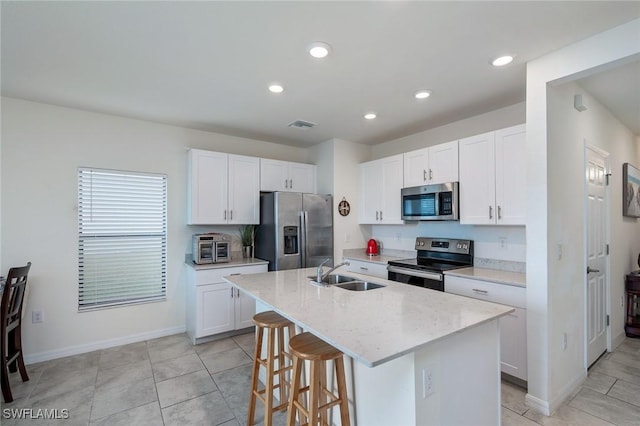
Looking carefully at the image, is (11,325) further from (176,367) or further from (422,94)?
(422,94)

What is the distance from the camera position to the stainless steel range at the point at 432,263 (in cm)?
316

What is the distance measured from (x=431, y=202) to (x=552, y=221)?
133cm

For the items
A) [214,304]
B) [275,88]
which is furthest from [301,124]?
[214,304]

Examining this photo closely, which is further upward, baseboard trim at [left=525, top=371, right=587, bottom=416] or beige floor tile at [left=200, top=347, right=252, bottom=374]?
baseboard trim at [left=525, top=371, right=587, bottom=416]

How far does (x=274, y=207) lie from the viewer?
387 centimetres

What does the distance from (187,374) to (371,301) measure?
202 centimetres

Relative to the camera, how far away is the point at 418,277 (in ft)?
10.8

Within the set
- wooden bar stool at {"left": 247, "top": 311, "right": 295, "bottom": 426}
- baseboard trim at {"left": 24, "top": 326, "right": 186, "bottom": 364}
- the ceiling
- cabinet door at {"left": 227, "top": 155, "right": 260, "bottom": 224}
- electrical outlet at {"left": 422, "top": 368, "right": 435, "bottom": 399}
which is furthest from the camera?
cabinet door at {"left": 227, "top": 155, "right": 260, "bottom": 224}

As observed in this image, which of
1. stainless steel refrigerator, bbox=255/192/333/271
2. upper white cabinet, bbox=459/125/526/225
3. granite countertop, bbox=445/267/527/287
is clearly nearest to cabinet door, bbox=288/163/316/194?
stainless steel refrigerator, bbox=255/192/333/271

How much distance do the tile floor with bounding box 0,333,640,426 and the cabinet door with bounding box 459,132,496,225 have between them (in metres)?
1.54

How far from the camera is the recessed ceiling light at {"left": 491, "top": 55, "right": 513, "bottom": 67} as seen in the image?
2.22 meters

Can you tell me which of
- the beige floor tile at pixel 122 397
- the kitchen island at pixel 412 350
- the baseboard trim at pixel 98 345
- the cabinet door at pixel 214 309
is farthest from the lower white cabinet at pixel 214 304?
the kitchen island at pixel 412 350

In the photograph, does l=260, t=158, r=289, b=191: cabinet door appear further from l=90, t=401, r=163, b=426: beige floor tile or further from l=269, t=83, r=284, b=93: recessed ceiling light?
l=90, t=401, r=163, b=426: beige floor tile

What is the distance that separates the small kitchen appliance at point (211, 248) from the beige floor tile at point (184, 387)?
1.30 meters
